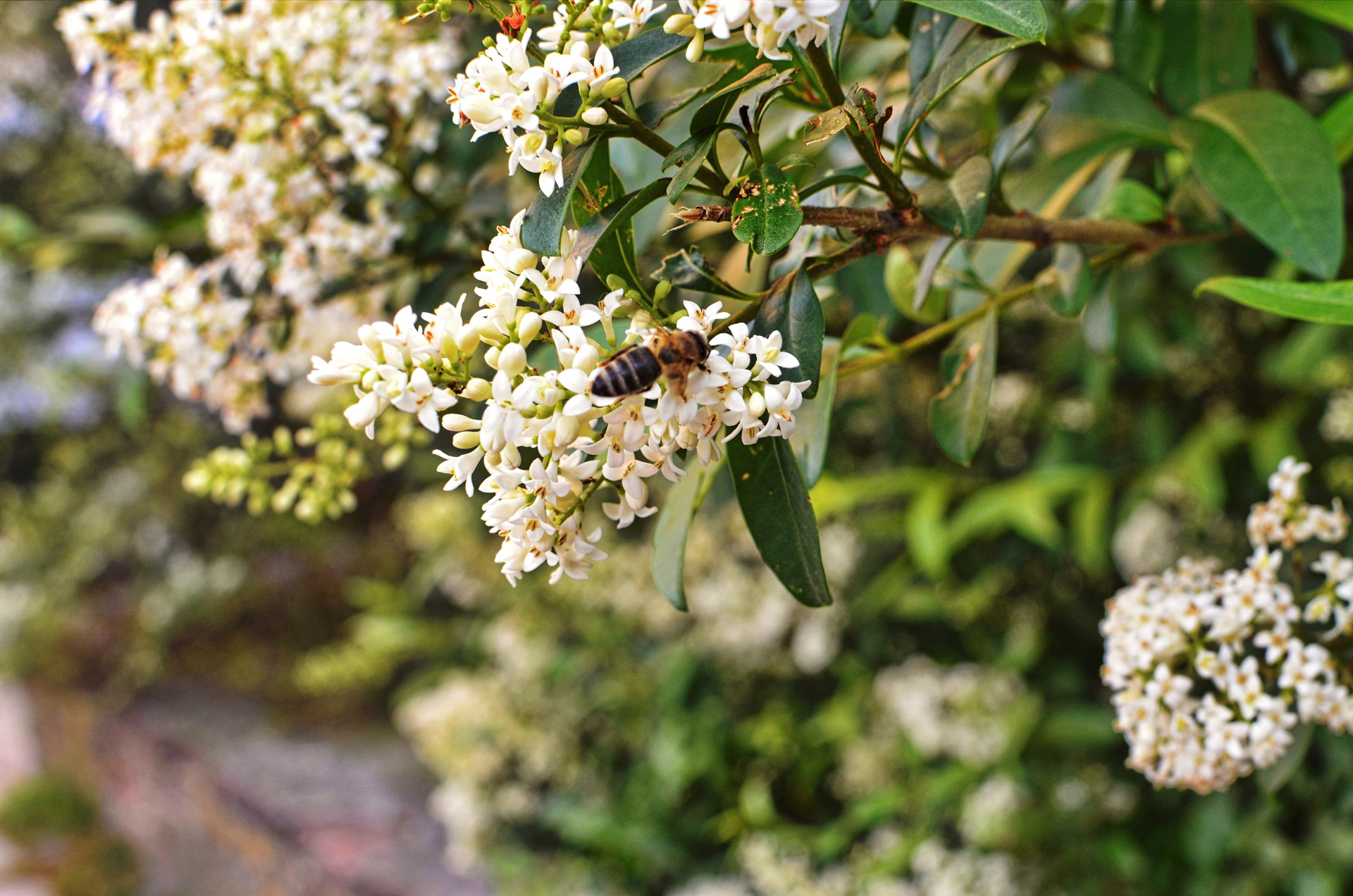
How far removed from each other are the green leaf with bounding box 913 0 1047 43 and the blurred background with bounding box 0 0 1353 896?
0.39 ft

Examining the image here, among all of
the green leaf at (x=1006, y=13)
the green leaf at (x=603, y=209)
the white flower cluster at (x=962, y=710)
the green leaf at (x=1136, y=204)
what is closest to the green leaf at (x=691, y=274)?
the green leaf at (x=603, y=209)

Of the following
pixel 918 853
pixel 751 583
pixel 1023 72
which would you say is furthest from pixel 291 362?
pixel 918 853

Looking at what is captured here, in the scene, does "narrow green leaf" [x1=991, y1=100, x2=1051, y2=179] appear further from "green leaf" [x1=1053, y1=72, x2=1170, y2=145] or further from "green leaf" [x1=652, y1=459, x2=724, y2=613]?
"green leaf" [x1=652, y1=459, x2=724, y2=613]

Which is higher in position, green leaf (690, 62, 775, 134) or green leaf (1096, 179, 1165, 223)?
green leaf (690, 62, 775, 134)

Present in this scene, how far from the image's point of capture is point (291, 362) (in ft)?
2.39

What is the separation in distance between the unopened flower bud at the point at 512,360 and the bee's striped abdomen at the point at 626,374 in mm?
36

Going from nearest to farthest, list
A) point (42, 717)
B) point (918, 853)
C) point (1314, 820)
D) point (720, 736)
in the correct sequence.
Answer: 1. point (1314, 820)
2. point (918, 853)
3. point (720, 736)
4. point (42, 717)

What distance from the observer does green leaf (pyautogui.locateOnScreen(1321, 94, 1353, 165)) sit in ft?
A: 1.97

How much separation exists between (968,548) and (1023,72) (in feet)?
2.88

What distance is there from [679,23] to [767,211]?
0.09 meters

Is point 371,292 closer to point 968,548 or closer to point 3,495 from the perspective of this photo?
point 968,548

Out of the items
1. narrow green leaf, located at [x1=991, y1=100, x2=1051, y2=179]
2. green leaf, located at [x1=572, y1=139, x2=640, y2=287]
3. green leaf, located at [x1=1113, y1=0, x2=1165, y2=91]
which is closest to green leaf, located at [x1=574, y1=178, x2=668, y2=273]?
green leaf, located at [x1=572, y1=139, x2=640, y2=287]

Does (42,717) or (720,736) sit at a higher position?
(720,736)

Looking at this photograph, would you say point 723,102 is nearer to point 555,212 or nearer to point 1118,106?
point 555,212
